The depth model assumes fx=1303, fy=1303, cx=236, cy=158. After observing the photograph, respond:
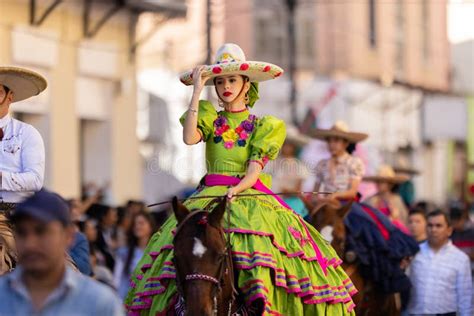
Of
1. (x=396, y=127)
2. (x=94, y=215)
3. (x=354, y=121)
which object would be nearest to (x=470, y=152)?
(x=396, y=127)

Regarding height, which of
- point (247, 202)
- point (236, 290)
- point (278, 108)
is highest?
point (278, 108)

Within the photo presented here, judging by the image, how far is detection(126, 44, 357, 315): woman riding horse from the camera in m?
8.91

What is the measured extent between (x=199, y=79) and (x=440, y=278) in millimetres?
4459

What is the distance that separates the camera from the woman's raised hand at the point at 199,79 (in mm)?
9391

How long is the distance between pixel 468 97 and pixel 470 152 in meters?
4.01

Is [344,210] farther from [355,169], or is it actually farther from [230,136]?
[230,136]

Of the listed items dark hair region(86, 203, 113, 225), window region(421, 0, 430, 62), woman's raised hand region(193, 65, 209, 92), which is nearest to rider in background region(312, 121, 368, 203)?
woman's raised hand region(193, 65, 209, 92)

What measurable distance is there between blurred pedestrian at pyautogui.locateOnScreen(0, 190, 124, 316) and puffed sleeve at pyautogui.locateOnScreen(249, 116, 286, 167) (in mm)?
3737

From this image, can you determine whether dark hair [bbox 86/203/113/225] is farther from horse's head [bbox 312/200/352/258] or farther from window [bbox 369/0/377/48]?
window [bbox 369/0/377/48]

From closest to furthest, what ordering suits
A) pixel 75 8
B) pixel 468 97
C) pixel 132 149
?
pixel 75 8 → pixel 132 149 → pixel 468 97

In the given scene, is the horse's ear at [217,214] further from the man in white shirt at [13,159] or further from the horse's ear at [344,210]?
the horse's ear at [344,210]

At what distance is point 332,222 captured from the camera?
1203 cm

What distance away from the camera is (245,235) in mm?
8961

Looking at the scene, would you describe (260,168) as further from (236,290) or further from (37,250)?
(37,250)
